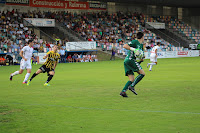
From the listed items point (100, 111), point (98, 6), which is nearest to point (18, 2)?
point (98, 6)

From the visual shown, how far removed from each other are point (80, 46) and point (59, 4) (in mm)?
9024

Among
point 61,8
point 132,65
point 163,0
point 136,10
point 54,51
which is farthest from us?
point 136,10

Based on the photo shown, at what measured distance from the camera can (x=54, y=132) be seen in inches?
293

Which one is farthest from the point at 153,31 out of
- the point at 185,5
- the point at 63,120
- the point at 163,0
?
the point at 63,120

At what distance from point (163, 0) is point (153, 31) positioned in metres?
6.05

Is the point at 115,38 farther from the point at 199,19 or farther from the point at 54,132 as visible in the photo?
the point at 54,132

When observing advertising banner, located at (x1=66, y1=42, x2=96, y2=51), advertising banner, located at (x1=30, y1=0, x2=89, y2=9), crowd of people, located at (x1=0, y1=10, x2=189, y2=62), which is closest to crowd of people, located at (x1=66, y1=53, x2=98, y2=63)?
crowd of people, located at (x1=0, y1=10, x2=189, y2=62)

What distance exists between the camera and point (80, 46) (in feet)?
151

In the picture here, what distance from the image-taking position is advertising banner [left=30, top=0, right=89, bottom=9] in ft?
165

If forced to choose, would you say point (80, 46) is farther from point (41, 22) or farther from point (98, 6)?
point (98, 6)

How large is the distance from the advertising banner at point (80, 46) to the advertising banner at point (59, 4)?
8.33m

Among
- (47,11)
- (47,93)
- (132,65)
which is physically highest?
(47,11)

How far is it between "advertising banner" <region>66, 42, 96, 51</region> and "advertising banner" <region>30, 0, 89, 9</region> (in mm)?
8328

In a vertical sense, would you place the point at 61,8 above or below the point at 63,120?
above
